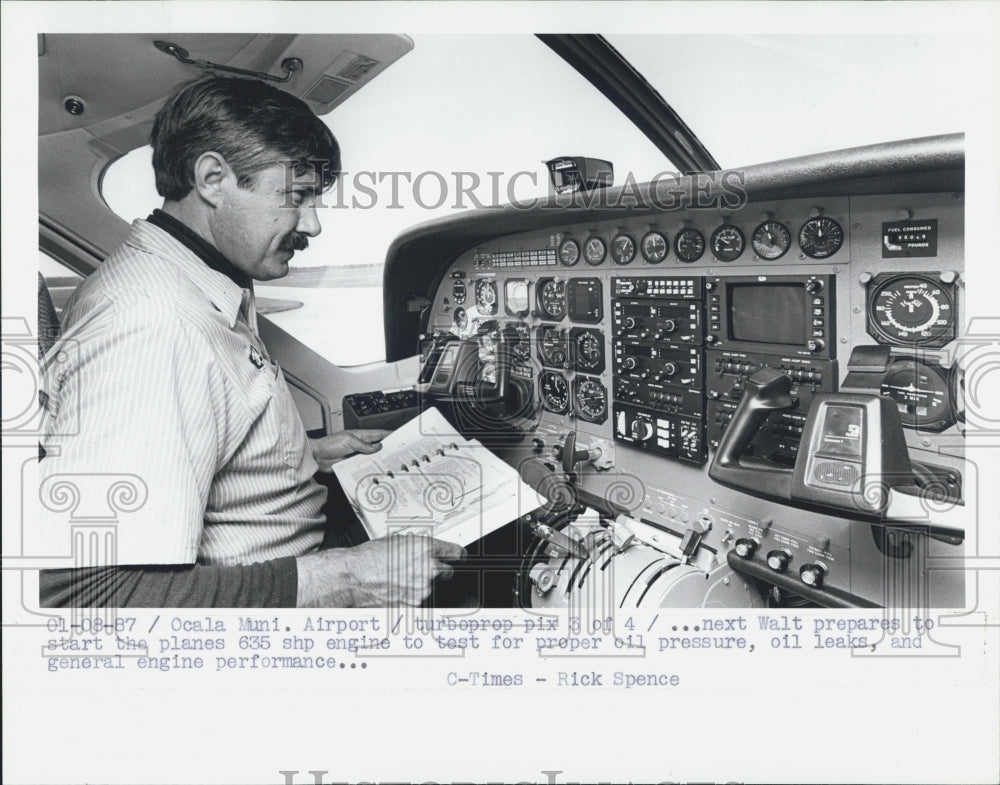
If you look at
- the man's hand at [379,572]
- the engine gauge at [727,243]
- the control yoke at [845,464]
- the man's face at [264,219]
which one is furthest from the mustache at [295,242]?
the control yoke at [845,464]

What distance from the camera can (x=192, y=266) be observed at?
121cm

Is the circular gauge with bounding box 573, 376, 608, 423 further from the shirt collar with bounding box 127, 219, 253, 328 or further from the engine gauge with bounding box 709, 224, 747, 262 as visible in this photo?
the shirt collar with bounding box 127, 219, 253, 328

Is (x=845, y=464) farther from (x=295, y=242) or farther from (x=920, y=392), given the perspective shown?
(x=295, y=242)

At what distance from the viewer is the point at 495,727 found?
1.33 m

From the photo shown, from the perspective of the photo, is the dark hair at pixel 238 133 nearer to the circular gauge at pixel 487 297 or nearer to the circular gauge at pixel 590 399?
the circular gauge at pixel 487 297

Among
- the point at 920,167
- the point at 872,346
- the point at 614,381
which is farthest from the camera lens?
the point at 614,381

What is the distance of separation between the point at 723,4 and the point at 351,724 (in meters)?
1.49

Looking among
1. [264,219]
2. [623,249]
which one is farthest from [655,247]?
[264,219]

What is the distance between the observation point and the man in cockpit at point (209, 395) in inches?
42.6

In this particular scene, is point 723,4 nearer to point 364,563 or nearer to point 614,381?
point 614,381

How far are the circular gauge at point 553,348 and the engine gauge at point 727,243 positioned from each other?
0.43m

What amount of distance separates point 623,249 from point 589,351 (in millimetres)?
245

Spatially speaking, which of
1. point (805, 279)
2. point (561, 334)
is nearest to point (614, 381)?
point (561, 334)

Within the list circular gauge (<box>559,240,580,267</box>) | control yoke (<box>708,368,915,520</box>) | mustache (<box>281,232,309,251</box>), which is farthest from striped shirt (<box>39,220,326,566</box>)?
control yoke (<box>708,368,915,520</box>)
